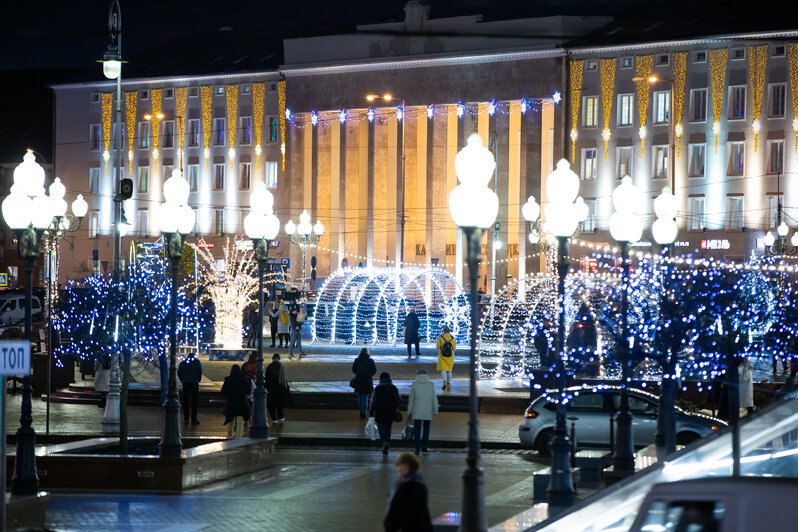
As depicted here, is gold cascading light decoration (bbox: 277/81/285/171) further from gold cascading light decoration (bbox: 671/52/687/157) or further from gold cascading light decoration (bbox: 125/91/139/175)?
gold cascading light decoration (bbox: 671/52/687/157)

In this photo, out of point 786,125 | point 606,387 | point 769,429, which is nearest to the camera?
point 769,429

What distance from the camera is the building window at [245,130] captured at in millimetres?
77625

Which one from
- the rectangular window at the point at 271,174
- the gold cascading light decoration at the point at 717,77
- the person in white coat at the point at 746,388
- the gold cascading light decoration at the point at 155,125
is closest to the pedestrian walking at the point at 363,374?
the person in white coat at the point at 746,388

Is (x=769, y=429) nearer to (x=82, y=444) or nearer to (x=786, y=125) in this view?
(x=82, y=444)

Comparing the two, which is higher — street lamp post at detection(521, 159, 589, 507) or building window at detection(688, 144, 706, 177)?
building window at detection(688, 144, 706, 177)

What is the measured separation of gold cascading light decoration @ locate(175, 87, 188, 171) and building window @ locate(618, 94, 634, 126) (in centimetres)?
2581

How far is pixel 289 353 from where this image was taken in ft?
134

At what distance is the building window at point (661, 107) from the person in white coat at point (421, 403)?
148ft

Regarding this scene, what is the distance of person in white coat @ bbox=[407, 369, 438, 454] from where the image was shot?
21.8 metres

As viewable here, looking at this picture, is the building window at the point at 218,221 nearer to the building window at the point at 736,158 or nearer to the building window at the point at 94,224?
the building window at the point at 94,224

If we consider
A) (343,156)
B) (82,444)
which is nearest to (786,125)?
(343,156)

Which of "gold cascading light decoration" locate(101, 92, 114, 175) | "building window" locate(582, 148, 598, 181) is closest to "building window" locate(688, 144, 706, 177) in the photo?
"building window" locate(582, 148, 598, 181)

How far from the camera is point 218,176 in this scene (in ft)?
258

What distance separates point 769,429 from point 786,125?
55.3 meters
